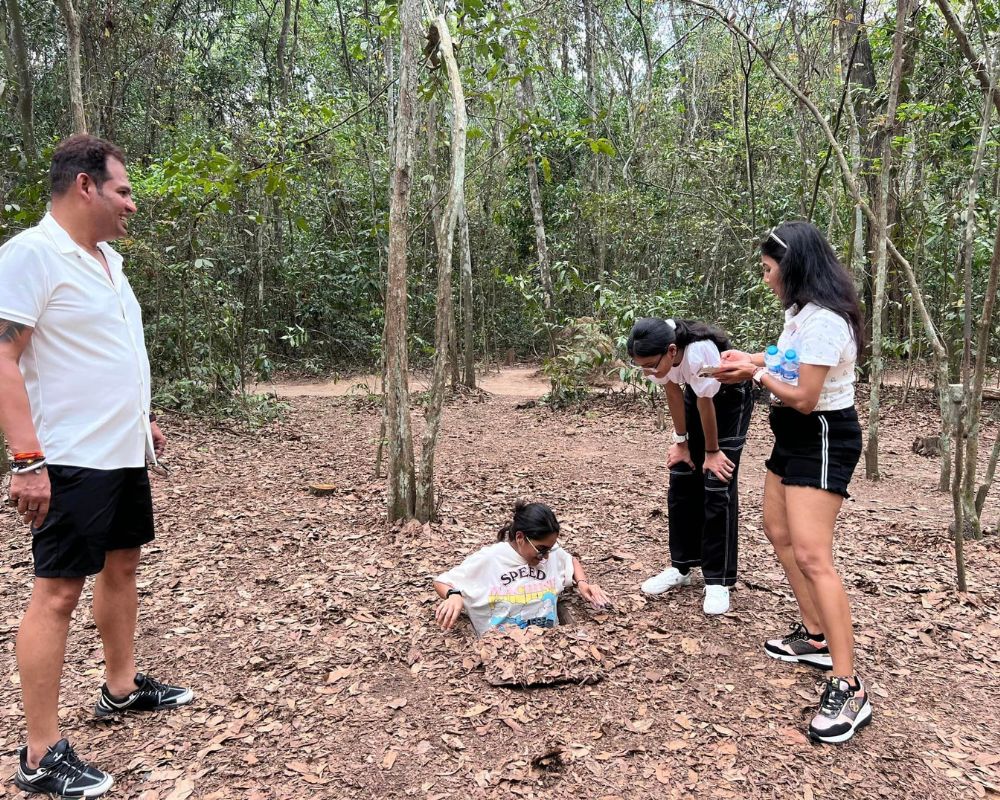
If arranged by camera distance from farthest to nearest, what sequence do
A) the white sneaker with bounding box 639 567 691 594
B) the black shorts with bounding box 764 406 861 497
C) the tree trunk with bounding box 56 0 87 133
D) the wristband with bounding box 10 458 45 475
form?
the tree trunk with bounding box 56 0 87 133 → the white sneaker with bounding box 639 567 691 594 → the black shorts with bounding box 764 406 861 497 → the wristband with bounding box 10 458 45 475

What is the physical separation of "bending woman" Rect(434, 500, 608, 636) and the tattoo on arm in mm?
1918

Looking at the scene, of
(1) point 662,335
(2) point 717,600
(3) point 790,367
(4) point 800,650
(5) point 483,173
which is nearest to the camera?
(3) point 790,367

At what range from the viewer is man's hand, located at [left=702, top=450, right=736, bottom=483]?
3.11m

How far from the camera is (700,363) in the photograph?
303 cm

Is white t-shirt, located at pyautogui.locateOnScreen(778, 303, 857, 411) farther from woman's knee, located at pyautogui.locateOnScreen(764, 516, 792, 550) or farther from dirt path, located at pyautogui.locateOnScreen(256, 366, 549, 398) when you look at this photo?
dirt path, located at pyautogui.locateOnScreen(256, 366, 549, 398)

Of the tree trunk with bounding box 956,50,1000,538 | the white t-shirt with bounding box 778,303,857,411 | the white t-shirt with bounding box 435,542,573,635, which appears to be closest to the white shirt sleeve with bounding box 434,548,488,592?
the white t-shirt with bounding box 435,542,573,635

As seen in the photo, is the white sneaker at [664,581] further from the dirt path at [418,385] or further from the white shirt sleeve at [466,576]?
the dirt path at [418,385]

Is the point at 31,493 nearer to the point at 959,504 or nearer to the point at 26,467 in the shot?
the point at 26,467

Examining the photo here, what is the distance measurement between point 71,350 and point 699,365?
8.02ft

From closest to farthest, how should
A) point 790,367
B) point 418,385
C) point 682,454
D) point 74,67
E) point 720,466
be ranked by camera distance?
point 790,367 < point 720,466 < point 682,454 < point 74,67 < point 418,385

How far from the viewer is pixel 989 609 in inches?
133

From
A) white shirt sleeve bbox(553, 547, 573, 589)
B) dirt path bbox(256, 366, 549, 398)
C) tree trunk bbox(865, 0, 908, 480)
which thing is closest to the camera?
white shirt sleeve bbox(553, 547, 573, 589)

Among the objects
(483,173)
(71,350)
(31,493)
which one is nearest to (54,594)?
(31,493)

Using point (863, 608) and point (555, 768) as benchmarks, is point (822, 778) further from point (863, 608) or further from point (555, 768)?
point (863, 608)
